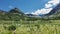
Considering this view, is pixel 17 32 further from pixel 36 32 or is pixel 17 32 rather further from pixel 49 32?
pixel 49 32

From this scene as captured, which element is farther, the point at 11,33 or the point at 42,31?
the point at 42,31

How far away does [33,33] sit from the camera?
1142 cm

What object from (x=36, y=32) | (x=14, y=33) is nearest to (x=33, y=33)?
(x=36, y=32)

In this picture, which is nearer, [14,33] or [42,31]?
[14,33]

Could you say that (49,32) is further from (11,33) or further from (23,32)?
(11,33)

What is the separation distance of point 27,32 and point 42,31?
922 mm

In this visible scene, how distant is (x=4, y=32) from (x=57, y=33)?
3.01m

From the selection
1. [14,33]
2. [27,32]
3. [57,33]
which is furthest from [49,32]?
[14,33]

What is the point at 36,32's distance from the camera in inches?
456

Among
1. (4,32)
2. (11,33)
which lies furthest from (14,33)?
(4,32)

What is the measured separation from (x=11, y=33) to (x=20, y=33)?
61cm

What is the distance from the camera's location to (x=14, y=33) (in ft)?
35.8

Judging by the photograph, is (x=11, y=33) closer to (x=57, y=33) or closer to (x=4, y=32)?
(x=4, y=32)

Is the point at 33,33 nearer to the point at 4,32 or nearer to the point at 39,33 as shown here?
the point at 39,33
